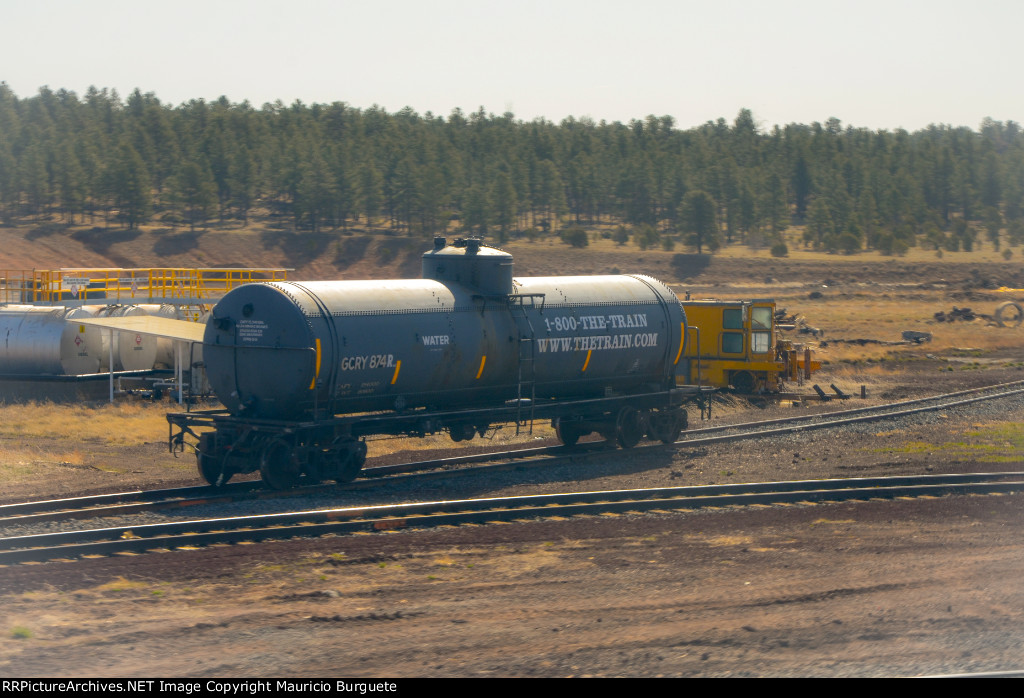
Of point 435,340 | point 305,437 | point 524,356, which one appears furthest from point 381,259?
point 305,437

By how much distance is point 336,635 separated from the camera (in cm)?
975

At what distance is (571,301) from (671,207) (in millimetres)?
100114

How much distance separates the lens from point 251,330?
17562 millimetres

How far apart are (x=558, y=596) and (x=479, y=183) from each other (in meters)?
97.7

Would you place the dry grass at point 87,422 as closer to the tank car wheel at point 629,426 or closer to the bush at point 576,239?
the tank car wheel at point 629,426

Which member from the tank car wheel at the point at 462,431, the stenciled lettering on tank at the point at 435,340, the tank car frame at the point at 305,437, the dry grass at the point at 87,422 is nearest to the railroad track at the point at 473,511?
the tank car frame at the point at 305,437

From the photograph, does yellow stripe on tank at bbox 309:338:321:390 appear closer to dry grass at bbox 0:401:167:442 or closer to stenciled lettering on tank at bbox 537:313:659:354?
stenciled lettering on tank at bbox 537:313:659:354

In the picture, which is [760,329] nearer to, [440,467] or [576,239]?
[440,467]

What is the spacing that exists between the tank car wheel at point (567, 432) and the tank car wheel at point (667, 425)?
1587 mm

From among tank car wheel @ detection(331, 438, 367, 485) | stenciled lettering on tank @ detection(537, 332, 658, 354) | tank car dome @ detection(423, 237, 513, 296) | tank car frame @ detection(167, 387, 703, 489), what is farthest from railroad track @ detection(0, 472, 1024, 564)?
tank car dome @ detection(423, 237, 513, 296)

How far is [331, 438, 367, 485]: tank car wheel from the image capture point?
58.4 feet

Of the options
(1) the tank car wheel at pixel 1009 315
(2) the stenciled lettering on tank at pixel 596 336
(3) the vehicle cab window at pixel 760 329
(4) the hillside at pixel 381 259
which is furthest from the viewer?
(4) the hillside at pixel 381 259

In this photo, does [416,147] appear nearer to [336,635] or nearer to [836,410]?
[836,410]

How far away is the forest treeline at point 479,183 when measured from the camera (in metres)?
102
